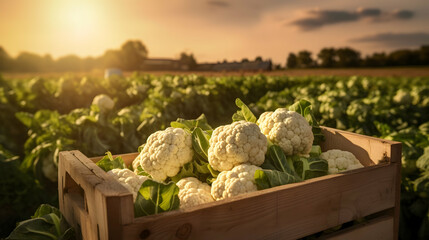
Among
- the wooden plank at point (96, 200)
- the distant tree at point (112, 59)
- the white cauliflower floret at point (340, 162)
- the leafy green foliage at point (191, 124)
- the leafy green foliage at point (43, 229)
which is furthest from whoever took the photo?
the distant tree at point (112, 59)

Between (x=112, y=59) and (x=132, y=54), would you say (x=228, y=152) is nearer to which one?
(x=112, y=59)

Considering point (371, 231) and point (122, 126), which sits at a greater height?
point (122, 126)

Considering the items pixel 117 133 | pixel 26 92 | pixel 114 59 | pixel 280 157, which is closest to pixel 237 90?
pixel 26 92

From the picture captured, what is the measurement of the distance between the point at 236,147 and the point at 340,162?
56 centimetres

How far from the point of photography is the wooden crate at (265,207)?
1180mm

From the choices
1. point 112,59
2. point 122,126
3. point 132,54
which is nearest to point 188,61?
point 122,126

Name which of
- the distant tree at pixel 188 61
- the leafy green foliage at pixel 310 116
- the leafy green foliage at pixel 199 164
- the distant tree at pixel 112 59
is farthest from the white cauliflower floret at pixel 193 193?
the distant tree at pixel 112 59

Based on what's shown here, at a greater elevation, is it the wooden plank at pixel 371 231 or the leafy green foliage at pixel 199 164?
the leafy green foliage at pixel 199 164

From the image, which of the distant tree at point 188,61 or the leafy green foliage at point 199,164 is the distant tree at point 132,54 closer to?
the distant tree at point 188,61

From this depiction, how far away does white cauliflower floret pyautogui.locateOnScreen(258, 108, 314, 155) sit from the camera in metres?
1.83

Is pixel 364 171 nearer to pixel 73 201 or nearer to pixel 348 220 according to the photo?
pixel 348 220

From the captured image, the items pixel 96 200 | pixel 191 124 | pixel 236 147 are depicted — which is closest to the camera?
pixel 96 200

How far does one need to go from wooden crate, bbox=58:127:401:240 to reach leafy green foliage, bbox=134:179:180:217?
12cm

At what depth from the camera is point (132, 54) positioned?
2175 inches
